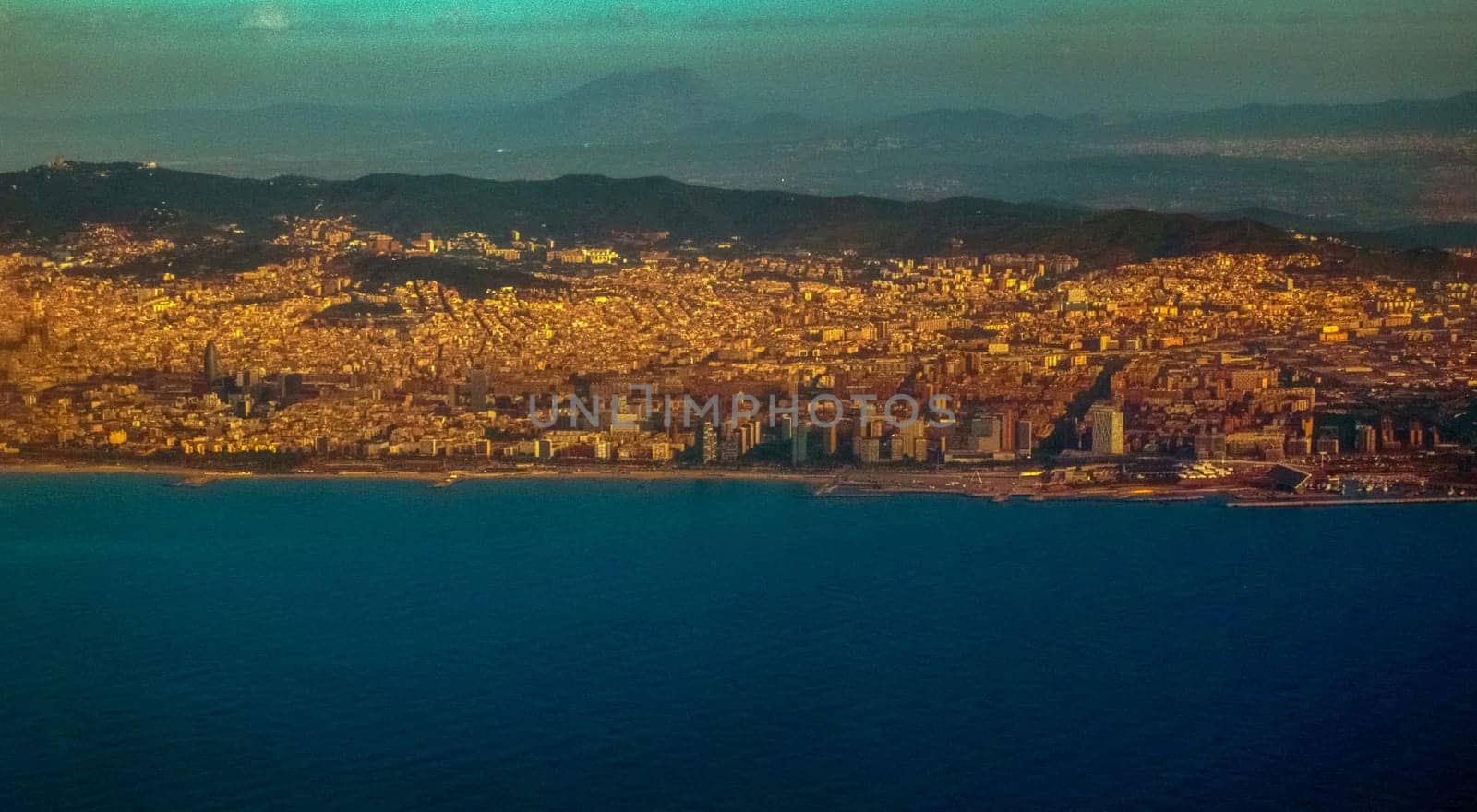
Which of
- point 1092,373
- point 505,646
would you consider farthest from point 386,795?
point 1092,373

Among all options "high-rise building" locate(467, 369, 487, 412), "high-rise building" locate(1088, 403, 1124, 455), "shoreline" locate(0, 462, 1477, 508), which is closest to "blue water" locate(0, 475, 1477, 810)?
"shoreline" locate(0, 462, 1477, 508)

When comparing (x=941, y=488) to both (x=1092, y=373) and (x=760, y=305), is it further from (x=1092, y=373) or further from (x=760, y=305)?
(x=760, y=305)

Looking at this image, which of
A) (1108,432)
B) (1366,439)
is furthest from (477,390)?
(1366,439)

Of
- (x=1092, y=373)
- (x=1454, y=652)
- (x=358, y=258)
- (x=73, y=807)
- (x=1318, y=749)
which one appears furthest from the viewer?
(x=358, y=258)

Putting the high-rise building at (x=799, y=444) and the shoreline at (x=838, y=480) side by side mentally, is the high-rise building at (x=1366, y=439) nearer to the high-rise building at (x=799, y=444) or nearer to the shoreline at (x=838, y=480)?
the shoreline at (x=838, y=480)

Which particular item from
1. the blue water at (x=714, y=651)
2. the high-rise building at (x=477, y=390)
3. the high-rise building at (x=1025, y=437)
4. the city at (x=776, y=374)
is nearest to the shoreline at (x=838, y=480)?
the city at (x=776, y=374)

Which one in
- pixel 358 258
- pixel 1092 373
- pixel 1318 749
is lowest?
pixel 1318 749

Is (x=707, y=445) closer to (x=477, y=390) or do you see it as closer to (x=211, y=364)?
(x=477, y=390)
